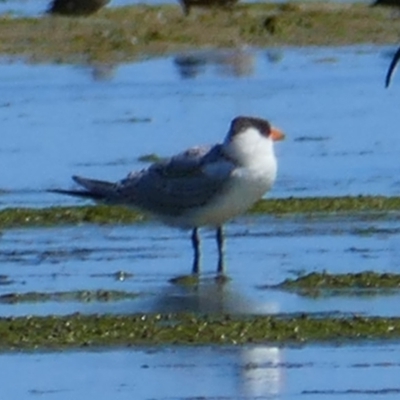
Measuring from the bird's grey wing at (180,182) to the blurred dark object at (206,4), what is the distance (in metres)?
16.1

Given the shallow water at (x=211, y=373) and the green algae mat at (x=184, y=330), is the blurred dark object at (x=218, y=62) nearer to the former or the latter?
the green algae mat at (x=184, y=330)

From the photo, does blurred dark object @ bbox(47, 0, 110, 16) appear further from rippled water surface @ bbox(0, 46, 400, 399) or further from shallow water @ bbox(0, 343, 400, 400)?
shallow water @ bbox(0, 343, 400, 400)

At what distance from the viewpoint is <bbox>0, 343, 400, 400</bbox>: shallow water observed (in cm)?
945

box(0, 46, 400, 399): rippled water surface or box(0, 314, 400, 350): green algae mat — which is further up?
box(0, 314, 400, 350): green algae mat

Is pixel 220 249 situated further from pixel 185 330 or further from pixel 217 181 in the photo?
pixel 185 330

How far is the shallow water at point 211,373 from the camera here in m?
9.45

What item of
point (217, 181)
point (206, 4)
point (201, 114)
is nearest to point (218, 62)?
point (206, 4)

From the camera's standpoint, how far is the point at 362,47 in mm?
25719

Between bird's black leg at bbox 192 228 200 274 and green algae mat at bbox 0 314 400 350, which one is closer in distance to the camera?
green algae mat at bbox 0 314 400 350

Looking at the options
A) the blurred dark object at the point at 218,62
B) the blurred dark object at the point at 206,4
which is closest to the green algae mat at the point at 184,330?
the blurred dark object at the point at 218,62

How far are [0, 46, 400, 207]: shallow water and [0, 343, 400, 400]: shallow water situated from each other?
494 centimetres

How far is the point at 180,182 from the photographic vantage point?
13.0m

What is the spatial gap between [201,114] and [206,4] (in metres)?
9.92

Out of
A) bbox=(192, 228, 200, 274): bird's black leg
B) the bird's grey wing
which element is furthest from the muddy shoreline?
bbox=(192, 228, 200, 274): bird's black leg
